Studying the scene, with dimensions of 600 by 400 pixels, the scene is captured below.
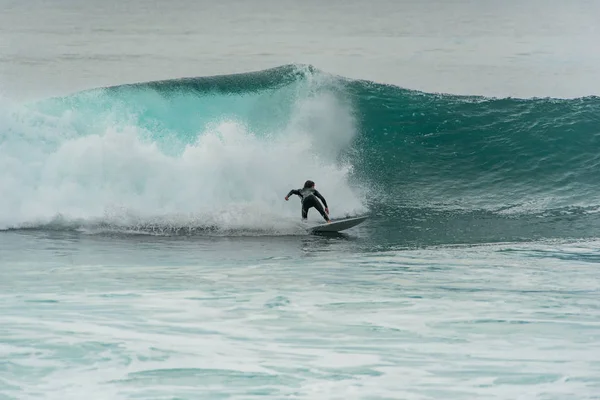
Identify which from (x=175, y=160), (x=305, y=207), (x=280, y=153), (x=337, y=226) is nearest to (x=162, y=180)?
(x=175, y=160)

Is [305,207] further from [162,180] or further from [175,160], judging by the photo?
[175,160]

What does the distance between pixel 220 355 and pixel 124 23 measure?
3037 centimetres

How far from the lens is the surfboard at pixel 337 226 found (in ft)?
43.1

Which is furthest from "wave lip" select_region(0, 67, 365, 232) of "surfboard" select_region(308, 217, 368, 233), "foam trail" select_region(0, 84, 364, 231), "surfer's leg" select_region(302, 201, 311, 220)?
"surfboard" select_region(308, 217, 368, 233)

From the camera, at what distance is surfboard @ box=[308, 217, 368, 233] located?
43.1 ft

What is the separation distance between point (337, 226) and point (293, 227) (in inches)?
27.8

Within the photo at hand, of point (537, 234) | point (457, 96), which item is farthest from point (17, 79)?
point (537, 234)

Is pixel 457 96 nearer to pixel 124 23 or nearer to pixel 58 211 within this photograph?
pixel 58 211

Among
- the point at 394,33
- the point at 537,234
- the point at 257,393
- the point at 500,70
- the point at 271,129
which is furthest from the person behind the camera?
the point at 394,33

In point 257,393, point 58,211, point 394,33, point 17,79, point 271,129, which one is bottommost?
point 257,393

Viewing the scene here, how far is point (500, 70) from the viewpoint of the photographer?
25266 mm

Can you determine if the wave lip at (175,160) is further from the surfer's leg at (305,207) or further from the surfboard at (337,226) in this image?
the surfboard at (337,226)

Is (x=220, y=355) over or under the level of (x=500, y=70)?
under

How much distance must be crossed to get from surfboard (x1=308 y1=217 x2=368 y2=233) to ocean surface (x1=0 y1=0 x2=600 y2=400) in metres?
0.22
